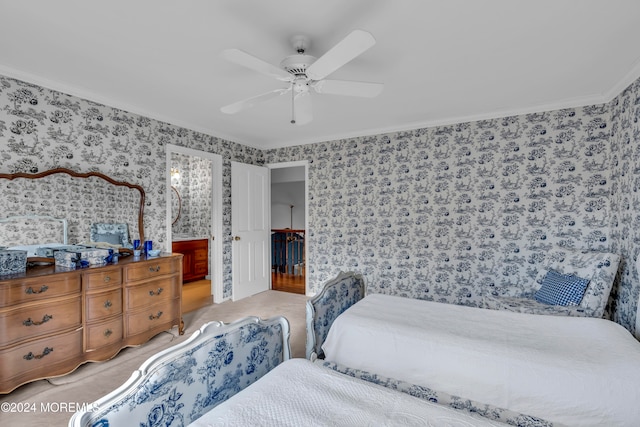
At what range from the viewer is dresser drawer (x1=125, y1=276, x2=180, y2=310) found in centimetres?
280

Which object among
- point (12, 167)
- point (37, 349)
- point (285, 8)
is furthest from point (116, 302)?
point (285, 8)

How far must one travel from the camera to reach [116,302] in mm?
2674

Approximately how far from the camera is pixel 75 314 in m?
→ 2.40

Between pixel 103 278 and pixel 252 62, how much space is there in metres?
2.18

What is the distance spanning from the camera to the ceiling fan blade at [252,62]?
1.63 m

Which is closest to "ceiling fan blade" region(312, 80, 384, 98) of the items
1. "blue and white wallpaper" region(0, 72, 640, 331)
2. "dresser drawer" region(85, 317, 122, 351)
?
"blue and white wallpaper" region(0, 72, 640, 331)

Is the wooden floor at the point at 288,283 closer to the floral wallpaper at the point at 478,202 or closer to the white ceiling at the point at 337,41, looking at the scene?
the floral wallpaper at the point at 478,202

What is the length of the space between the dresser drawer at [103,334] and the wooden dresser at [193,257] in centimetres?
255

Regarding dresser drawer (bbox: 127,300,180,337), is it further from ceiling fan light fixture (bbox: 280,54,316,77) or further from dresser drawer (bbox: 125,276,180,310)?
ceiling fan light fixture (bbox: 280,54,316,77)

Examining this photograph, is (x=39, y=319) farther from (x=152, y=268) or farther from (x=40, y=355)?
(x=152, y=268)

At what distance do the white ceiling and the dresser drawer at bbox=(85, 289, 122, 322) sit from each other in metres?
1.85

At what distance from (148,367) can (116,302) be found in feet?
6.54

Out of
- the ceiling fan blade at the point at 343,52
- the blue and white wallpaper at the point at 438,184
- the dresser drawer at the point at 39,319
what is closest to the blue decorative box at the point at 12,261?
the dresser drawer at the point at 39,319

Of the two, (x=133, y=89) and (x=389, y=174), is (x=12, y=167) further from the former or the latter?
(x=389, y=174)
